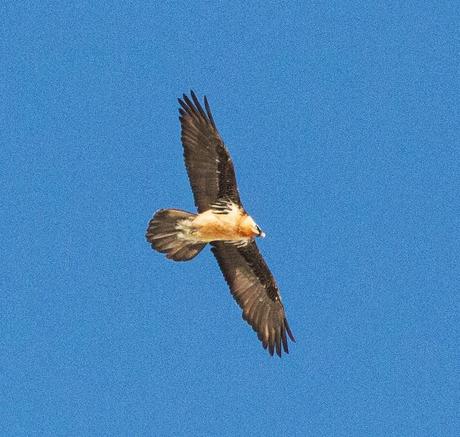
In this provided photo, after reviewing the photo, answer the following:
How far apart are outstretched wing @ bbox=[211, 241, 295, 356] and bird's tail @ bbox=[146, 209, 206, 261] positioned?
2.74 feet

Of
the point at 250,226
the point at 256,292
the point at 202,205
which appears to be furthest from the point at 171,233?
the point at 256,292

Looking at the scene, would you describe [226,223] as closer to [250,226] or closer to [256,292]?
[250,226]

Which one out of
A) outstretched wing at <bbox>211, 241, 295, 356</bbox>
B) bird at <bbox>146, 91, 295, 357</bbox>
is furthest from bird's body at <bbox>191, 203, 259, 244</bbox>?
outstretched wing at <bbox>211, 241, 295, 356</bbox>

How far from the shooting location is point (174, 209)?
1559 centimetres

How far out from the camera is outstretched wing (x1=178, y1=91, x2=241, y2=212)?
50.7ft

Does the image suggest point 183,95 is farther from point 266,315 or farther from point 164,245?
point 266,315

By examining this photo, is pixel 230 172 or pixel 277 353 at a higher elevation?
pixel 230 172

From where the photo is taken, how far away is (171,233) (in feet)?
51.5

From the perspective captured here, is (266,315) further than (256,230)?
Yes

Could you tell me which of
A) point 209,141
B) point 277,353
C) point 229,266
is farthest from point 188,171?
point 277,353

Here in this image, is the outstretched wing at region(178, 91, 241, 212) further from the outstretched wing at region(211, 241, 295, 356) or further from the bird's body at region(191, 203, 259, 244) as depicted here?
the outstretched wing at region(211, 241, 295, 356)

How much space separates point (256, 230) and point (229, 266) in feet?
3.66

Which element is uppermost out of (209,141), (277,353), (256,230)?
(209,141)

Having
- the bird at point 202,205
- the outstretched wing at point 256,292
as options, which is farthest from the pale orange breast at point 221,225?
the outstretched wing at point 256,292
